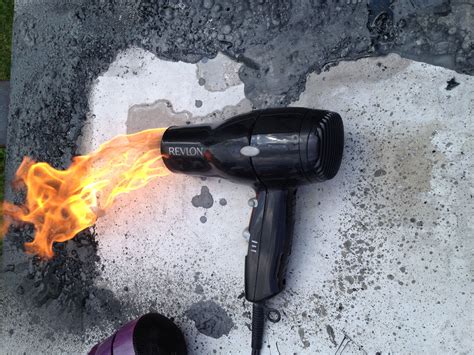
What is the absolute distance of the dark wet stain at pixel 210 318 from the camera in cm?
208

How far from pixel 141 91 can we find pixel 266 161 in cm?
92

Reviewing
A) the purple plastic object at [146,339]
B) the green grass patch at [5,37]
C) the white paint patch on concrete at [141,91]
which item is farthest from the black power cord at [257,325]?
the green grass patch at [5,37]

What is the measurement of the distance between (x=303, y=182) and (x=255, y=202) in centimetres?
23

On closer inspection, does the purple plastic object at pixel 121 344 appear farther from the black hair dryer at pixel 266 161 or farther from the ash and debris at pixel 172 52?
the black hair dryer at pixel 266 161

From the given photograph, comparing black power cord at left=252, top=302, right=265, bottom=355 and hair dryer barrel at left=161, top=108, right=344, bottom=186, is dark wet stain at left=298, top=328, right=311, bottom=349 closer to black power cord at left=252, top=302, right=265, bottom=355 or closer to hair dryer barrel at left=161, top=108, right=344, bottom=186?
black power cord at left=252, top=302, right=265, bottom=355

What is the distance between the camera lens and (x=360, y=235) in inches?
74.9

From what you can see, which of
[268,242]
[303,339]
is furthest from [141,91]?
[303,339]

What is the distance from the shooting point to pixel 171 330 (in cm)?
203

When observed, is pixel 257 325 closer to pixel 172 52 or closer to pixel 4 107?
pixel 172 52

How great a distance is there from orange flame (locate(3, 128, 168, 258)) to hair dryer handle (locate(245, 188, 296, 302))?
0.61 m

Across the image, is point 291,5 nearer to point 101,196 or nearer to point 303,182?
point 303,182

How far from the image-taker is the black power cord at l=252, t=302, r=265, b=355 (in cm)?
190

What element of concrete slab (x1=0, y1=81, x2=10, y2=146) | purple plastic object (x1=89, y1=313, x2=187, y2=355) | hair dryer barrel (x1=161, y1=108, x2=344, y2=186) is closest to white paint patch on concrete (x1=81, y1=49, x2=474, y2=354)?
purple plastic object (x1=89, y1=313, x2=187, y2=355)

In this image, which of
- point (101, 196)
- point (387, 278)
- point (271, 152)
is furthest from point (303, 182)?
point (101, 196)
